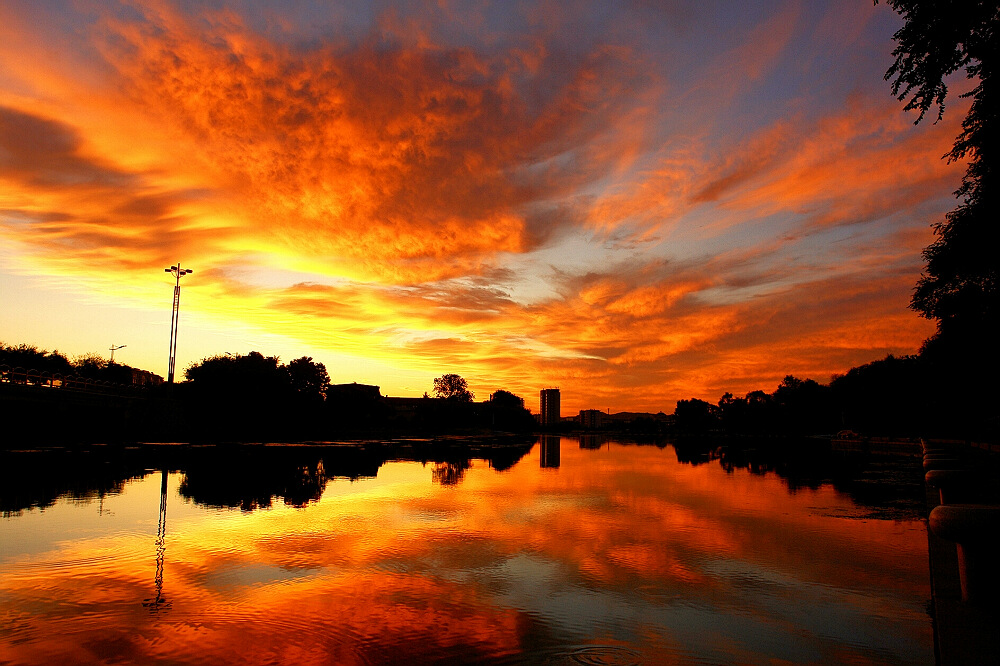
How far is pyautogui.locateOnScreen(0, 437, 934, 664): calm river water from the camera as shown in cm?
844

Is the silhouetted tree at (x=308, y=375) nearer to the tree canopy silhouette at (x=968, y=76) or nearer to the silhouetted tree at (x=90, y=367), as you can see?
the silhouetted tree at (x=90, y=367)

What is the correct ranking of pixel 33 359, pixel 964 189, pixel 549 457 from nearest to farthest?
pixel 964 189 < pixel 549 457 < pixel 33 359

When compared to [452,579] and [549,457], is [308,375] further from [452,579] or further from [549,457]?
[452,579]

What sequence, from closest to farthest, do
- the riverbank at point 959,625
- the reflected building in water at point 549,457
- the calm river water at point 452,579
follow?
the riverbank at point 959,625 < the calm river water at point 452,579 < the reflected building in water at point 549,457

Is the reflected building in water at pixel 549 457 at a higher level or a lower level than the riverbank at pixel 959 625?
lower

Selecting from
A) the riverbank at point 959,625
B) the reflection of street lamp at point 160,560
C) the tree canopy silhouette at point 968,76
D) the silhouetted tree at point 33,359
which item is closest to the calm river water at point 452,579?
the reflection of street lamp at point 160,560

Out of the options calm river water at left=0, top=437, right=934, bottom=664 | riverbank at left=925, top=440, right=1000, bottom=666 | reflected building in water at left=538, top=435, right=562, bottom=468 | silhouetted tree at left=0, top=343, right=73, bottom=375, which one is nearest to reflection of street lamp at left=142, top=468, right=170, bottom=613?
calm river water at left=0, top=437, right=934, bottom=664

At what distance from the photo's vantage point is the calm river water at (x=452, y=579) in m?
8.44

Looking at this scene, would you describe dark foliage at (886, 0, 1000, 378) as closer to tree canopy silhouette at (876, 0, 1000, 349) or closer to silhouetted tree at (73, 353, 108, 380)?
tree canopy silhouette at (876, 0, 1000, 349)

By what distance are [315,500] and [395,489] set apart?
16.4 feet

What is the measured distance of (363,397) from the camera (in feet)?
456

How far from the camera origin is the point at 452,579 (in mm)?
11945

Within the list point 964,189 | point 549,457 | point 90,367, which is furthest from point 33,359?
point 964,189

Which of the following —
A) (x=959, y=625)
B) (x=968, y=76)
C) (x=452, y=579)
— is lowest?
(x=452, y=579)
